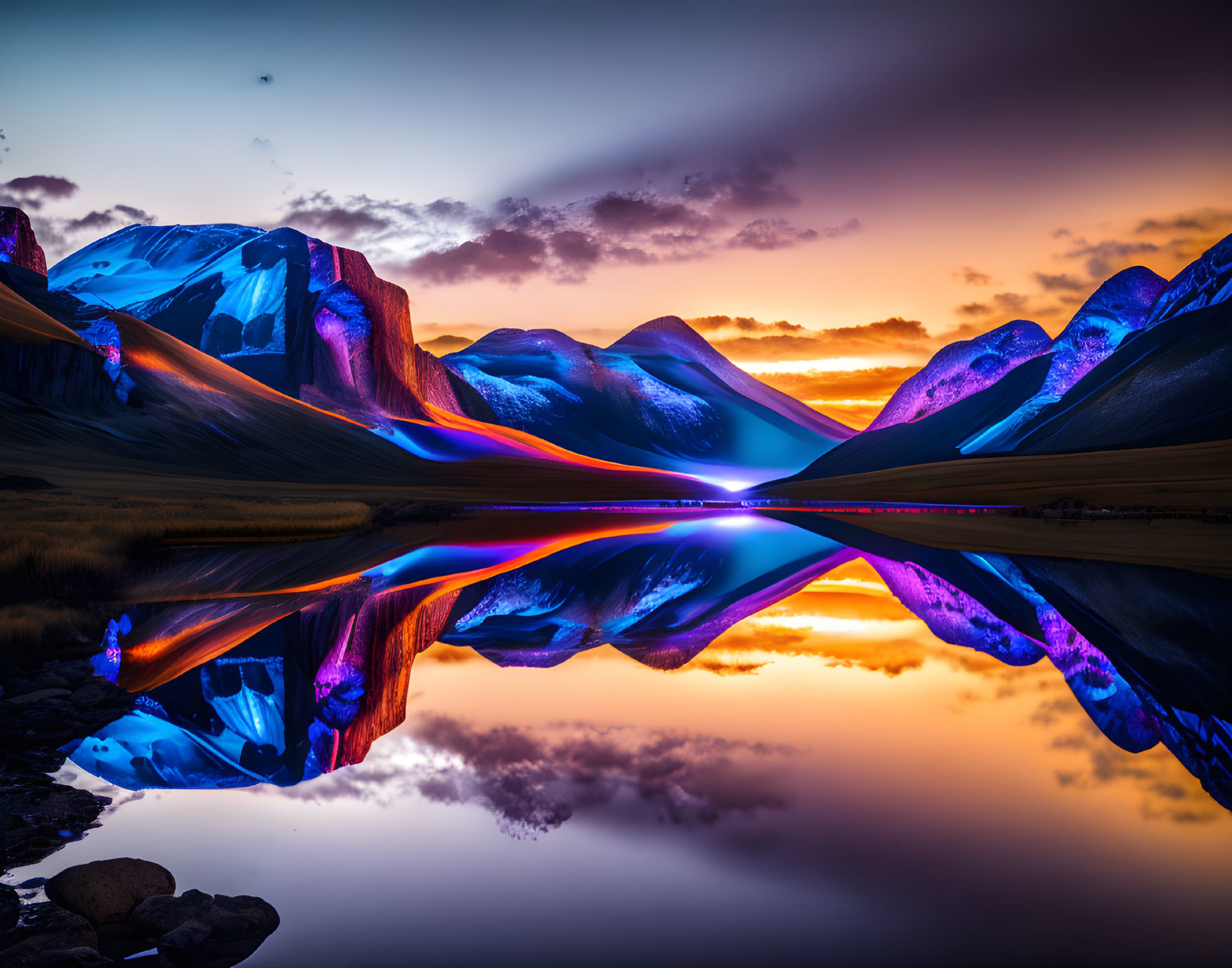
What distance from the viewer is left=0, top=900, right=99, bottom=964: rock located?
5.43 m

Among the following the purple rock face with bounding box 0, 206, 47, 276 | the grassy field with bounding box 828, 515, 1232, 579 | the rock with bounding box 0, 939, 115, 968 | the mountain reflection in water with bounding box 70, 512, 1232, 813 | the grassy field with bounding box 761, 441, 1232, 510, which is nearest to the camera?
the rock with bounding box 0, 939, 115, 968

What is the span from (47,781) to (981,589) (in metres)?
22.2

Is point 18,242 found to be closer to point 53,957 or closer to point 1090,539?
point 1090,539

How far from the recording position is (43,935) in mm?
5625

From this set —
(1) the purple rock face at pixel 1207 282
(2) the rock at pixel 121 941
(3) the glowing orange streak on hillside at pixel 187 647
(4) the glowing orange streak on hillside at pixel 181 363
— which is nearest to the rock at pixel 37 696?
(3) the glowing orange streak on hillside at pixel 187 647

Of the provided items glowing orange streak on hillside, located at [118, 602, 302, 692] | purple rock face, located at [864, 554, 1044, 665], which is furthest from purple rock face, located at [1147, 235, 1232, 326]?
glowing orange streak on hillside, located at [118, 602, 302, 692]

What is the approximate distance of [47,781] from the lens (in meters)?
8.77

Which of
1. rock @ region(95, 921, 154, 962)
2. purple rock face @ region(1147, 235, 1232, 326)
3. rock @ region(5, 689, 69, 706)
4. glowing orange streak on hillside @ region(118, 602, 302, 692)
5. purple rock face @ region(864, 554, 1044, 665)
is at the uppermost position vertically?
purple rock face @ region(1147, 235, 1232, 326)

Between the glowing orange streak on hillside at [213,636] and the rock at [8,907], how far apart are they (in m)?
6.97

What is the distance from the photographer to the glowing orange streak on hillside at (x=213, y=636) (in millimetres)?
13805

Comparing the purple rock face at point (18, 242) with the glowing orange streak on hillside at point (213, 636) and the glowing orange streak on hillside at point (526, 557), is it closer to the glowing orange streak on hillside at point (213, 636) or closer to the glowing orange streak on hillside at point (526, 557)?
the glowing orange streak on hillside at point (526, 557)

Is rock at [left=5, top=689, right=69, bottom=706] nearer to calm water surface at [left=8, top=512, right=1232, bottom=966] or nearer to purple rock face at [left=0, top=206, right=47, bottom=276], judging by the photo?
calm water surface at [left=8, top=512, right=1232, bottom=966]

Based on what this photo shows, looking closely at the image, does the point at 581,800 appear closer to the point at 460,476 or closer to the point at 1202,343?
the point at 460,476

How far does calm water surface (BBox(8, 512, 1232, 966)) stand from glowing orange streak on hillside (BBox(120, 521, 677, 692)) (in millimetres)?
116
